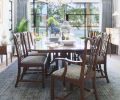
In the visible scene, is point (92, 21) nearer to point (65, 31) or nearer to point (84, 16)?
point (84, 16)

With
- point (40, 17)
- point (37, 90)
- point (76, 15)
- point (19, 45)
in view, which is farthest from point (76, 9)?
point (37, 90)

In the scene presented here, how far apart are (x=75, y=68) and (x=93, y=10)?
7.18 metres

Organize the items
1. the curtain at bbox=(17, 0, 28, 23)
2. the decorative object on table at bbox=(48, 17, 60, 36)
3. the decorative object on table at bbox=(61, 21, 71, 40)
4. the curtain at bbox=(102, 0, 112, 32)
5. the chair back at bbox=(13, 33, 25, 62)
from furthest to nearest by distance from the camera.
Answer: the curtain at bbox=(102, 0, 112, 32) → the curtain at bbox=(17, 0, 28, 23) → the decorative object on table at bbox=(48, 17, 60, 36) → the decorative object on table at bbox=(61, 21, 71, 40) → the chair back at bbox=(13, 33, 25, 62)

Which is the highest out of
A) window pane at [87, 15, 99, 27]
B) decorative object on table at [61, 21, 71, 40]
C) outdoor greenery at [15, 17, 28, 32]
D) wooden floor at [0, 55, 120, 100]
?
window pane at [87, 15, 99, 27]

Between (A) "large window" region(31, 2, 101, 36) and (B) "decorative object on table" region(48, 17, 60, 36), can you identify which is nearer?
(B) "decorative object on table" region(48, 17, 60, 36)

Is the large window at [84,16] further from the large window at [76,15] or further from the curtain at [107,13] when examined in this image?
the curtain at [107,13]

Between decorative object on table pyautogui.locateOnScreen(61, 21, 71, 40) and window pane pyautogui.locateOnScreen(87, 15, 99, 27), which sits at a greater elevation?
window pane pyautogui.locateOnScreen(87, 15, 99, 27)

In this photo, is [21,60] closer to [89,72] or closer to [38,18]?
[89,72]

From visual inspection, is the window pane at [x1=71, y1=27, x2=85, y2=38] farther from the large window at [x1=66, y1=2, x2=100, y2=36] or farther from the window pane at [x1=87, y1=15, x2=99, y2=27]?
the window pane at [x1=87, y1=15, x2=99, y2=27]

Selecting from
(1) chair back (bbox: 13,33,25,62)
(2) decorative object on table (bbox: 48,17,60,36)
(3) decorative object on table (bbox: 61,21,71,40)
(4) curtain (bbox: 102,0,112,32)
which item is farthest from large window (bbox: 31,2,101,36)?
(1) chair back (bbox: 13,33,25,62)

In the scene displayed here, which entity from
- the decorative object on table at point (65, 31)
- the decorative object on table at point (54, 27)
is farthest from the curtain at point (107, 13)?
the decorative object on table at point (65, 31)

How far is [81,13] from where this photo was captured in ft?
34.6

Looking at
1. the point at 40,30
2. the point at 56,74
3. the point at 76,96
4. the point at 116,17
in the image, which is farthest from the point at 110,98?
the point at 40,30

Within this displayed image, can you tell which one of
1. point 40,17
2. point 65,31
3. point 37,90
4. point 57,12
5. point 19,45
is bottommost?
point 37,90
